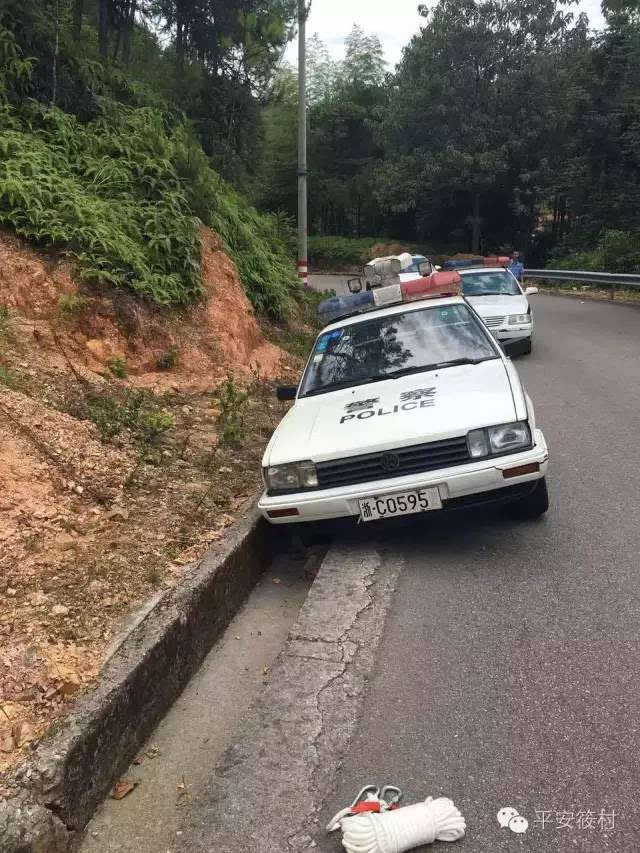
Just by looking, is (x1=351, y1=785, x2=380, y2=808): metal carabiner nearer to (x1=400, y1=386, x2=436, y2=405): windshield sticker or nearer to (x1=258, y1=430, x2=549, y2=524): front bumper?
(x1=258, y1=430, x2=549, y2=524): front bumper

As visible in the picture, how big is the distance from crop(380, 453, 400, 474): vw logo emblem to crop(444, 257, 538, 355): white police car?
24.0 ft

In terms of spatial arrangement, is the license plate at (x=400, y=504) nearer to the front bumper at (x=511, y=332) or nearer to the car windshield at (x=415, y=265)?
the car windshield at (x=415, y=265)

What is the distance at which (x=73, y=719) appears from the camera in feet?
9.27

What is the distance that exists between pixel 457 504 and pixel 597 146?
29448 mm

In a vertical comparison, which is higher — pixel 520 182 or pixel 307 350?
pixel 520 182

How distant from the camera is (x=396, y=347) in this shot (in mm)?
5965

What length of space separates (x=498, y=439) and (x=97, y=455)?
108 inches

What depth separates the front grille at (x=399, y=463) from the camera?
454cm

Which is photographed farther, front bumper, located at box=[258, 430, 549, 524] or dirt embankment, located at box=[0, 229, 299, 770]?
front bumper, located at box=[258, 430, 549, 524]

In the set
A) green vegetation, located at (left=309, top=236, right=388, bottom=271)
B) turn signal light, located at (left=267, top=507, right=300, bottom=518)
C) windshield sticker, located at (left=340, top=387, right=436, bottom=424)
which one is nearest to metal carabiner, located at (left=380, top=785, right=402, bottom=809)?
turn signal light, located at (left=267, top=507, right=300, bottom=518)

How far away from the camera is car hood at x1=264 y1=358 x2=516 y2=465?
4.59 m

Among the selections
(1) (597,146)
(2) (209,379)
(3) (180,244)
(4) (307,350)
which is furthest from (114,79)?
(1) (597,146)

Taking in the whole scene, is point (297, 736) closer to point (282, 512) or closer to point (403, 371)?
point (282, 512)

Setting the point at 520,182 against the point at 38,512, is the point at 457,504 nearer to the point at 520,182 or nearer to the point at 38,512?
the point at 38,512
